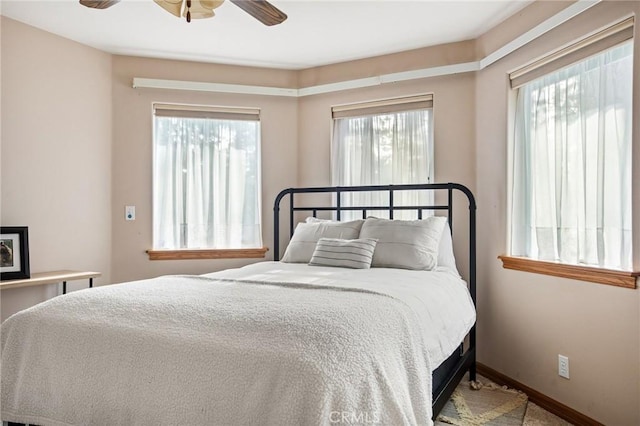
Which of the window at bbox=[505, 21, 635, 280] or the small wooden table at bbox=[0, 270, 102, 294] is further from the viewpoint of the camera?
the small wooden table at bbox=[0, 270, 102, 294]

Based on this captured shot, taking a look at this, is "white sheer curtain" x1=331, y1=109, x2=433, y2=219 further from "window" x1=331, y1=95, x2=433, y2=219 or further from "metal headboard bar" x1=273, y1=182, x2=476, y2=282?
"metal headboard bar" x1=273, y1=182, x2=476, y2=282

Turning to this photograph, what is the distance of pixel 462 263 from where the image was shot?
3248 mm

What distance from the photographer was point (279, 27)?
9.96ft

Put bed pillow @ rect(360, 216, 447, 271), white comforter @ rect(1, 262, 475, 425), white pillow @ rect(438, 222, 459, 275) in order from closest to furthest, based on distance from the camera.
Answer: white comforter @ rect(1, 262, 475, 425), bed pillow @ rect(360, 216, 447, 271), white pillow @ rect(438, 222, 459, 275)

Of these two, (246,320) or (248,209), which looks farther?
(248,209)

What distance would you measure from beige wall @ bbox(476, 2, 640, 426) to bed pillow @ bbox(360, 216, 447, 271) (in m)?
0.55

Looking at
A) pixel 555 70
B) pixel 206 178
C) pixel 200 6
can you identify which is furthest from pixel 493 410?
pixel 206 178

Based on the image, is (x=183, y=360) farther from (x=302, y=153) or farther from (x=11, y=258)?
(x=302, y=153)

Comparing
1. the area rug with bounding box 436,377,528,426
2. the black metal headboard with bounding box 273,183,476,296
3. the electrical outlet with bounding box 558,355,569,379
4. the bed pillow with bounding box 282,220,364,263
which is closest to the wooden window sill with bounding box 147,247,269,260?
the black metal headboard with bounding box 273,183,476,296

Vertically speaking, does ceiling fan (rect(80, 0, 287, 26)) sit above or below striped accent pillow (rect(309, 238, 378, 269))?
above

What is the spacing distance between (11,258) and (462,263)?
3.12m

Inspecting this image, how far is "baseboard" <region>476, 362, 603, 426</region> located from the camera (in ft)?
7.32

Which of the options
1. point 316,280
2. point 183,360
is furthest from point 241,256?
point 183,360

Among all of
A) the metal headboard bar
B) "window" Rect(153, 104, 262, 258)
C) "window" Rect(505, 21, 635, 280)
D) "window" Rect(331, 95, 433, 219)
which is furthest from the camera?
"window" Rect(153, 104, 262, 258)
